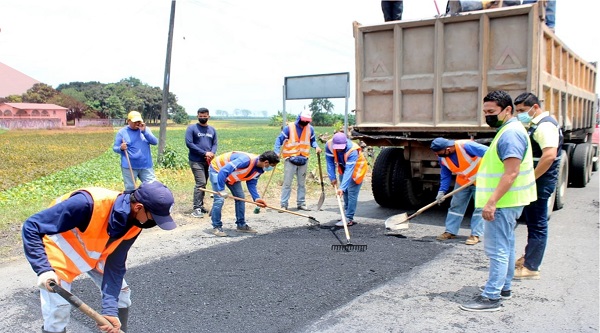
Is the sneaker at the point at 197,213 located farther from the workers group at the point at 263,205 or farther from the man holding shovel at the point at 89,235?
the man holding shovel at the point at 89,235

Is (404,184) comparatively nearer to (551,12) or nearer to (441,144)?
(441,144)

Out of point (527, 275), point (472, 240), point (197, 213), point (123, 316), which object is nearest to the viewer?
point (123, 316)

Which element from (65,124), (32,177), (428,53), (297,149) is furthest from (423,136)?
(32,177)

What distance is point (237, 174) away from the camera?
5969mm

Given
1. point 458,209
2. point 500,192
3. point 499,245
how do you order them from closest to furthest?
point 500,192, point 499,245, point 458,209

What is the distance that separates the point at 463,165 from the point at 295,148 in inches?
117

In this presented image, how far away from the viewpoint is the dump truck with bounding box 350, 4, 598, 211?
613 cm

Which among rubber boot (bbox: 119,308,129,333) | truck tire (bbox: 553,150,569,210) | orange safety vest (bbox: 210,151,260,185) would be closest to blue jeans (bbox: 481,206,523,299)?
rubber boot (bbox: 119,308,129,333)

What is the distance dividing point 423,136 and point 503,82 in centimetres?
126

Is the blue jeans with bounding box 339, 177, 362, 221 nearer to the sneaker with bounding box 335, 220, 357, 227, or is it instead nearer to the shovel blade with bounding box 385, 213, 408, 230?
the sneaker with bounding box 335, 220, 357, 227

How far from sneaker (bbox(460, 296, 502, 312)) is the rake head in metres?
1.69

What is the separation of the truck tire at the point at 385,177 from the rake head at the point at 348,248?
246 centimetres

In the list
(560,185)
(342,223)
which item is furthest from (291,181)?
(560,185)

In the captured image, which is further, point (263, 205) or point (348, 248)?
point (263, 205)
